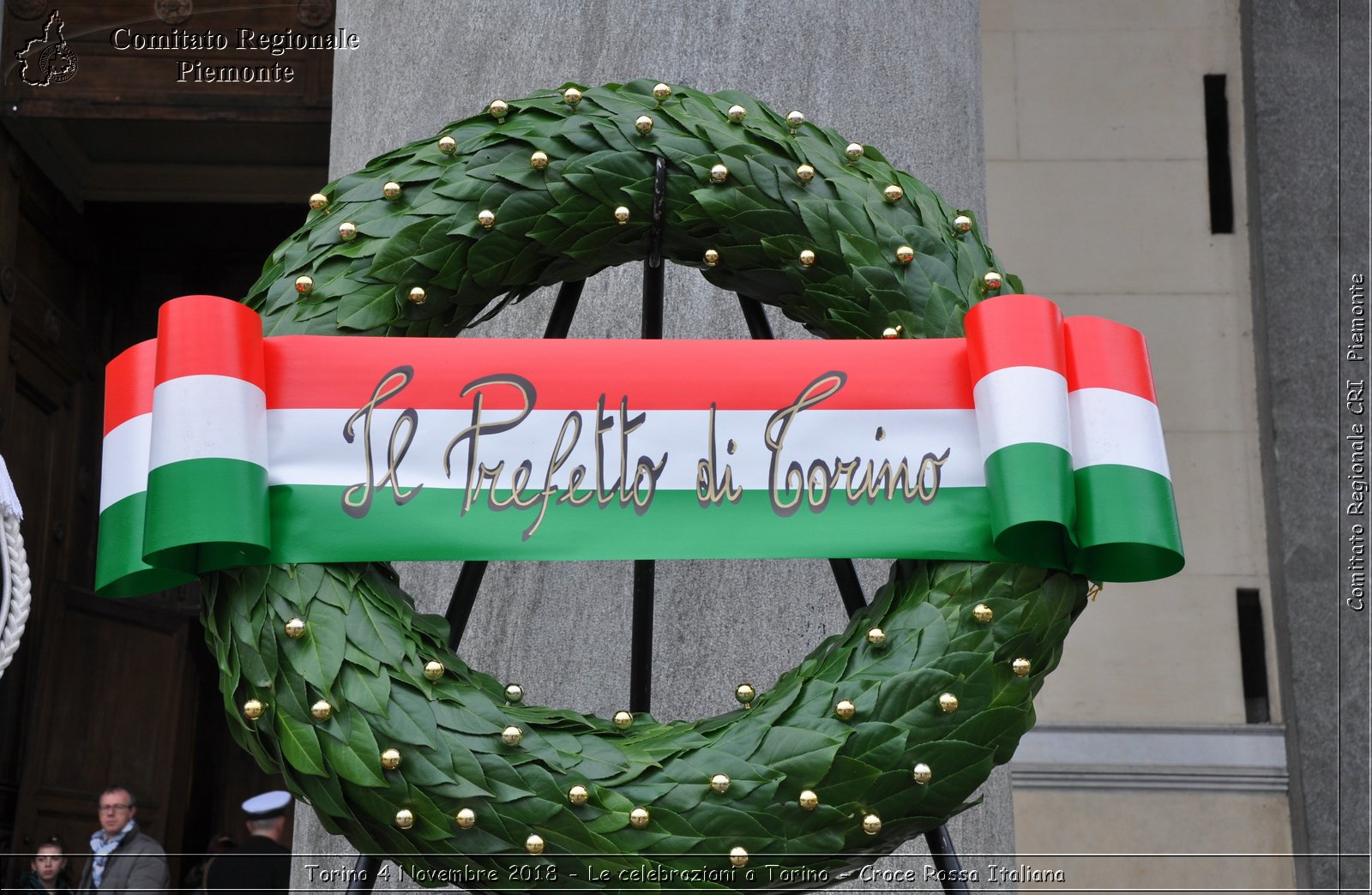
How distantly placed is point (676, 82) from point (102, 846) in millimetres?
4275

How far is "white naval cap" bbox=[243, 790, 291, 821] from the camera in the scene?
570 centimetres

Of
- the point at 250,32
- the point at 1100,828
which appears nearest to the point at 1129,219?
the point at 1100,828

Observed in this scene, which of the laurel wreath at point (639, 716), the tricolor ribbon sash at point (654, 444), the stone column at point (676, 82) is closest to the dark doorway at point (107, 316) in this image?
the stone column at point (676, 82)

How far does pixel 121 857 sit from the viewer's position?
5.91m

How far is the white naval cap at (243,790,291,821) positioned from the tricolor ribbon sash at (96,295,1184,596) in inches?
140

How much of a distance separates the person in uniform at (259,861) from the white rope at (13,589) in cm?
323

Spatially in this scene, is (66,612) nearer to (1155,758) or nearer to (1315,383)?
(1155,758)

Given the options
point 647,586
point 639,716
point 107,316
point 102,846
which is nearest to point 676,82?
point 647,586

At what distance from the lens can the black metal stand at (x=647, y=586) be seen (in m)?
2.39

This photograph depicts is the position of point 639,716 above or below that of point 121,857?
above

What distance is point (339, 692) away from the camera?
2.18 meters

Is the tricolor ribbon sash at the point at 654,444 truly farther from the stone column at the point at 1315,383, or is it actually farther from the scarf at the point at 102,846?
the stone column at the point at 1315,383

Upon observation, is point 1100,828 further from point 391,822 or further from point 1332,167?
point 391,822

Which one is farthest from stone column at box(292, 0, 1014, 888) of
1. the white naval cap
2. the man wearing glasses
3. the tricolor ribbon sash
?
the man wearing glasses
